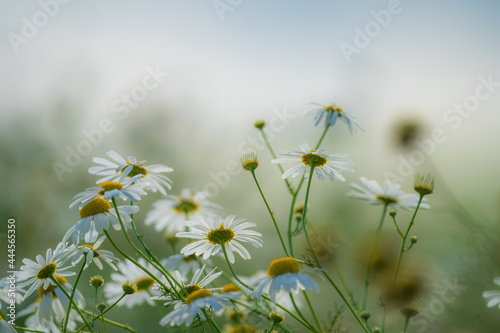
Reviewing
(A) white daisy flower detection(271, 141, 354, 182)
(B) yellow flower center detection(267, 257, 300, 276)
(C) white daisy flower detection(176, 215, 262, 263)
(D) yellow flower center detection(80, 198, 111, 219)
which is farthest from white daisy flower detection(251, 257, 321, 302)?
(D) yellow flower center detection(80, 198, 111, 219)

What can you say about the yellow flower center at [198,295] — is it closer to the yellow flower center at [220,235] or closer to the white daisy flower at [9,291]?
the yellow flower center at [220,235]

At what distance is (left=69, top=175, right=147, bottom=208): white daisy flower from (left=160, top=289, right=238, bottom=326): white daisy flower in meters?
0.24

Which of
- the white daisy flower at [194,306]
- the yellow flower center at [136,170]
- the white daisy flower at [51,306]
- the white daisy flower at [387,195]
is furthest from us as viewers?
the white daisy flower at [387,195]

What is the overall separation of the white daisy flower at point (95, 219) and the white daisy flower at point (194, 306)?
221 mm

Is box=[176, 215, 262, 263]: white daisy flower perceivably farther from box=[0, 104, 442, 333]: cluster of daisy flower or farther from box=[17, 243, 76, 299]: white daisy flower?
box=[17, 243, 76, 299]: white daisy flower

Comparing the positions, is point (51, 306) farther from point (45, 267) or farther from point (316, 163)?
point (316, 163)

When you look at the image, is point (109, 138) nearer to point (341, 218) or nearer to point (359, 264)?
point (341, 218)

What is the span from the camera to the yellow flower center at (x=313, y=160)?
1.12 m

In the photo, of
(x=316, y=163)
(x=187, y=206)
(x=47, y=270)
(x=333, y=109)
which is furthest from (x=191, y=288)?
(x=333, y=109)

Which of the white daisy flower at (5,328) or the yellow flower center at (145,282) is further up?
the white daisy flower at (5,328)

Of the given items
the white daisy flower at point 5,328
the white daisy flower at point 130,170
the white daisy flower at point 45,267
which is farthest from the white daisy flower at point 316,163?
the white daisy flower at point 5,328

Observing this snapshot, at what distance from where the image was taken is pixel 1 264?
1.48 meters

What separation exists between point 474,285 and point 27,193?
2.20 metres

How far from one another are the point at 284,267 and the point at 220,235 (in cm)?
20
